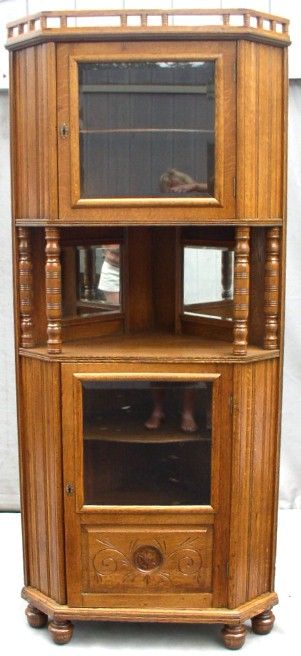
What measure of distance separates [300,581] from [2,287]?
160cm

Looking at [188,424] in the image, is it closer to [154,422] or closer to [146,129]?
[154,422]

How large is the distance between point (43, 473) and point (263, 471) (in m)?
0.65

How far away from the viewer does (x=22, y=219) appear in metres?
2.29

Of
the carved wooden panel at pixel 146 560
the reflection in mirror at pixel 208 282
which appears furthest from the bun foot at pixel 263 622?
the reflection in mirror at pixel 208 282

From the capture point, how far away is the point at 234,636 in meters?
2.38

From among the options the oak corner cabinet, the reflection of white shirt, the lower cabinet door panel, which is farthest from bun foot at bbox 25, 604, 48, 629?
the reflection of white shirt

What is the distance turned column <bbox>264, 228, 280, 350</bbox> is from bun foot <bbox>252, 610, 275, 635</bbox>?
0.86m

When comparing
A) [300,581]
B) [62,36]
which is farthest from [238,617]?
[62,36]

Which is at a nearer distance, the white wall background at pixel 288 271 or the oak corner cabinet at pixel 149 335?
the oak corner cabinet at pixel 149 335

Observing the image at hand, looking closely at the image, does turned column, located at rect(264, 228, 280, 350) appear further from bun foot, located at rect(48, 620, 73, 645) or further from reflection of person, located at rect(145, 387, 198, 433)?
bun foot, located at rect(48, 620, 73, 645)

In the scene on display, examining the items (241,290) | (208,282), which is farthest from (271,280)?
(208,282)

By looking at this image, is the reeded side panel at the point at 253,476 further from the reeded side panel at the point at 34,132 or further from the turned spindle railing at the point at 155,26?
the turned spindle railing at the point at 155,26

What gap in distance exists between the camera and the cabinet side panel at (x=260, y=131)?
6.96 feet

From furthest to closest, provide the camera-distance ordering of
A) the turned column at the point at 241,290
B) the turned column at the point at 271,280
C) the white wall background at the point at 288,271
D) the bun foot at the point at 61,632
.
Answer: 1. the white wall background at the point at 288,271
2. the bun foot at the point at 61,632
3. the turned column at the point at 271,280
4. the turned column at the point at 241,290
